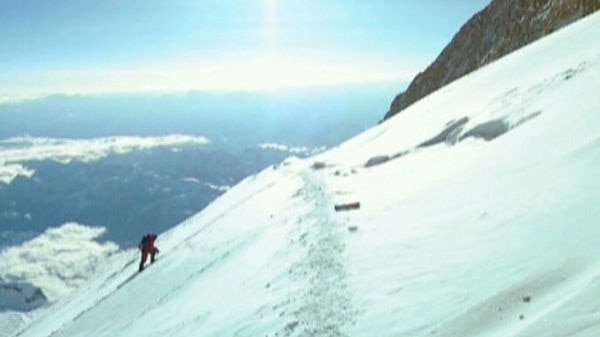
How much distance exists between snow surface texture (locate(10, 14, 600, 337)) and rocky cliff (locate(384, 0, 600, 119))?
119 ft

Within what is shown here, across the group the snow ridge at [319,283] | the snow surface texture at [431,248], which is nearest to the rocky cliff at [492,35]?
the snow surface texture at [431,248]

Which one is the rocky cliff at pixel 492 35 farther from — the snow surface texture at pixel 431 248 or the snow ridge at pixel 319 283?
the snow ridge at pixel 319 283

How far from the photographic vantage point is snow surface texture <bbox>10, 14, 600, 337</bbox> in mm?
10469

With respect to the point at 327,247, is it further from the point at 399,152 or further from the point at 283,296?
the point at 399,152

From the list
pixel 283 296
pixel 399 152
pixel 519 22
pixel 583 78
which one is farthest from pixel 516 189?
pixel 519 22

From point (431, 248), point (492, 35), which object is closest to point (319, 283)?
point (431, 248)

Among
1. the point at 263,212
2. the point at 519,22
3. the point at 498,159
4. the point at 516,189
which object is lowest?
the point at 516,189

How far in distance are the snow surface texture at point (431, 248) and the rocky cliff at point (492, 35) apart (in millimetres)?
36162

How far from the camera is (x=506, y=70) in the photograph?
4041 cm

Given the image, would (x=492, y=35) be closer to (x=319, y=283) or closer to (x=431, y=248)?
(x=431, y=248)

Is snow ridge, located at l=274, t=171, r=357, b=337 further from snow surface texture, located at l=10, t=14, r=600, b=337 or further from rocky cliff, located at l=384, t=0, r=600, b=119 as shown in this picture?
rocky cliff, located at l=384, t=0, r=600, b=119

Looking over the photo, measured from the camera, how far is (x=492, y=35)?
Answer: 92500mm

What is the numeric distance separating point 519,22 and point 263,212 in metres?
61.0

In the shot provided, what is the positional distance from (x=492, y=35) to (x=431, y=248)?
276ft
